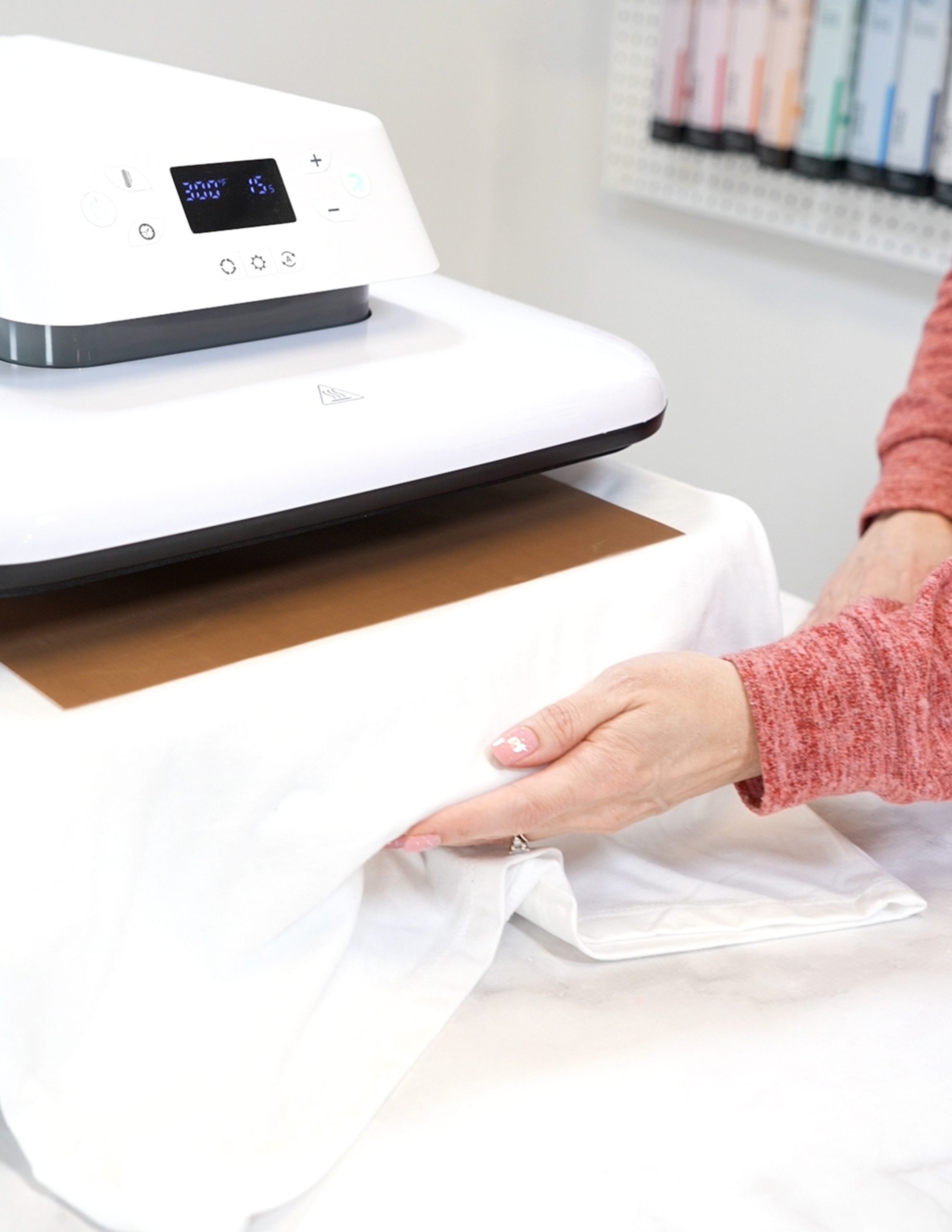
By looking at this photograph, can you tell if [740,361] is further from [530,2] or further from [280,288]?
[280,288]

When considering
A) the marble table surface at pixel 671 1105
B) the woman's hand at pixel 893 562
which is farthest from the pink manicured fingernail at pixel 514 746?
the woman's hand at pixel 893 562

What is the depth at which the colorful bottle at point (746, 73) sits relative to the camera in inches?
71.7

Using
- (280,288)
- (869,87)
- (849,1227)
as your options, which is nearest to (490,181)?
(869,87)

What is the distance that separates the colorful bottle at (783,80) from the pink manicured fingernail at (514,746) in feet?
4.53

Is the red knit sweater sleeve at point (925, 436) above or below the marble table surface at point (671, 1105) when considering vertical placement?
above

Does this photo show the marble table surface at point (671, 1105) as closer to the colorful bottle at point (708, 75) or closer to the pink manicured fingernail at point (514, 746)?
the pink manicured fingernail at point (514, 746)

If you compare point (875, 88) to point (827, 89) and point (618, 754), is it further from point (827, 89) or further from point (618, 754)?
point (618, 754)

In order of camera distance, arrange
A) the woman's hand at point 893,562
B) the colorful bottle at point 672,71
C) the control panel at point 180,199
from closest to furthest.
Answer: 1. the control panel at point 180,199
2. the woman's hand at point 893,562
3. the colorful bottle at point 672,71

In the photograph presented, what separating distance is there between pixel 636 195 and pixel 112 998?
1.83 metres

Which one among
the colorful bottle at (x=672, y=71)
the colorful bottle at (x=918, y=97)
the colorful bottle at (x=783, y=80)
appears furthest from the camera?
the colorful bottle at (x=672, y=71)

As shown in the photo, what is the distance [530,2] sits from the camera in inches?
90.1

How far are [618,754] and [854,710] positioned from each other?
136 mm

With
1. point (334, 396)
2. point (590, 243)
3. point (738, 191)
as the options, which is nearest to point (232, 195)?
point (334, 396)

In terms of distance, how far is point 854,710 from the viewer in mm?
740
